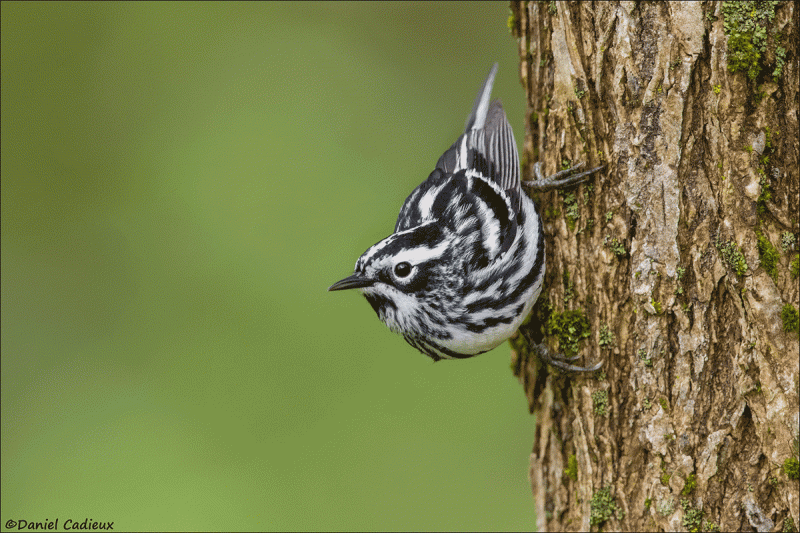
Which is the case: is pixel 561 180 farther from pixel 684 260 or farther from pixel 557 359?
pixel 557 359

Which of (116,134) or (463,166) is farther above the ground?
(116,134)

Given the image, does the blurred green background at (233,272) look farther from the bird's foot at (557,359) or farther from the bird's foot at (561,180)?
the bird's foot at (561,180)

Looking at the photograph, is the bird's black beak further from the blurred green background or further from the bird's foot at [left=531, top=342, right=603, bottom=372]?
the blurred green background

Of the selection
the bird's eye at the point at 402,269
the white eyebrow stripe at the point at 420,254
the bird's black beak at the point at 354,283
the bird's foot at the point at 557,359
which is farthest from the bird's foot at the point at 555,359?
the bird's black beak at the point at 354,283

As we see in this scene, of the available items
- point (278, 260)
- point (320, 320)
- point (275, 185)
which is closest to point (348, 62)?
point (275, 185)

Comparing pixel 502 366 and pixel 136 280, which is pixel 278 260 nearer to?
pixel 136 280

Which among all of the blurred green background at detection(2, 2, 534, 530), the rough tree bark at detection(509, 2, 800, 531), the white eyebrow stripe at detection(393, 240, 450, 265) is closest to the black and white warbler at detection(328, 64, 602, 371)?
the white eyebrow stripe at detection(393, 240, 450, 265)
